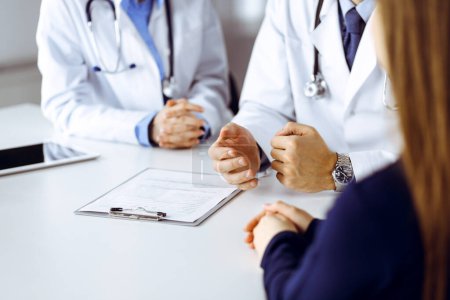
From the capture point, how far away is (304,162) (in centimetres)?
123

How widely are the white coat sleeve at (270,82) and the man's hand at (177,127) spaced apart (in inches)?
4.5

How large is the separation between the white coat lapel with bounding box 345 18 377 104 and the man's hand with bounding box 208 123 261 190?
24 cm

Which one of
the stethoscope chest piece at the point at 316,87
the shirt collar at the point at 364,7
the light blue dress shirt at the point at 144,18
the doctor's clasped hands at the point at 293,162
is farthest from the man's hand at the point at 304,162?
the light blue dress shirt at the point at 144,18

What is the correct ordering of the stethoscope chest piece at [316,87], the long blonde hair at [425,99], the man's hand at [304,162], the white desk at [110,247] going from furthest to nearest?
the stethoscope chest piece at [316,87] → the man's hand at [304,162] → the white desk at [110,247] → the long blonde hair at [425,99]

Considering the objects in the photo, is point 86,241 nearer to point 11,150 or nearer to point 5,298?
point 5,298

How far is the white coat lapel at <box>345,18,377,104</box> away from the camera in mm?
1353

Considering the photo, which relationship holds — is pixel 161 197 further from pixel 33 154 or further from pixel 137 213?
pixel 33 154

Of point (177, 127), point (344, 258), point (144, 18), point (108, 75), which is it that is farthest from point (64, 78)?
point (344, 258)

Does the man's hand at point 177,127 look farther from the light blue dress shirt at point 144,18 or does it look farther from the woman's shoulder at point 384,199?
the woman's shoulder at point 384,199

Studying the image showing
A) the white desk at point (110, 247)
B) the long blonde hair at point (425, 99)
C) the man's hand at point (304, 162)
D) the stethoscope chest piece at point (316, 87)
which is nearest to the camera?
the long blonde hair at point (425, 99)

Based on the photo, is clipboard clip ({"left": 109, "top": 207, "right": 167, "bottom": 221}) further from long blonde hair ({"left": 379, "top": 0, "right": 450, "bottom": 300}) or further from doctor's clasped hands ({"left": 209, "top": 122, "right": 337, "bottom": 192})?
long blonde hair ({"left": 379, "top": 0, "right": 450, "bottom": 300})

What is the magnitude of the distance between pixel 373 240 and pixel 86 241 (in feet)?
1.85

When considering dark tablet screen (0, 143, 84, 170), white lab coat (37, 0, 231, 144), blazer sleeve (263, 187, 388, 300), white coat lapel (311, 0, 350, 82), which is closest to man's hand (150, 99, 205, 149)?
white lab coat (37, 0, 231, 144)

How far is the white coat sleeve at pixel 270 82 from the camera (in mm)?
1528
